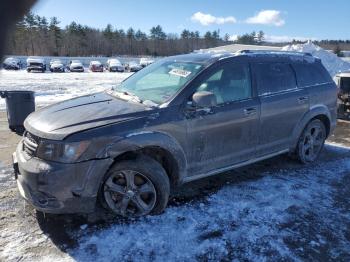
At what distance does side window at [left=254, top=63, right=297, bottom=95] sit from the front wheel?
80 centimetres

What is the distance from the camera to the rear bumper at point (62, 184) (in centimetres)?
325

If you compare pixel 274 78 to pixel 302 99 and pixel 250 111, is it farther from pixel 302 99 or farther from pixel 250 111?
pixel 250 111

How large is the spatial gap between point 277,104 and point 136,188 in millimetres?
2314

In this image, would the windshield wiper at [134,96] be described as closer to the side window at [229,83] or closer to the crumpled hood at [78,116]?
the crumpled hood at [78,116]

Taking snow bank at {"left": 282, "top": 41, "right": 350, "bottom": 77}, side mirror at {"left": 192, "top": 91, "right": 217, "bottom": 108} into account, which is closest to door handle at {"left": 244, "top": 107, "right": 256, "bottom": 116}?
side mirror at {"left": 192, "top": 91, "right": 217, "bottom": 108}

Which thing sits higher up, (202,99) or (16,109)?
(202,99)

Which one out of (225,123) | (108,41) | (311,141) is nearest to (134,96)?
(225,123)

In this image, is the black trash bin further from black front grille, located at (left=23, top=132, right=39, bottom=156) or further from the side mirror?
the side mirror

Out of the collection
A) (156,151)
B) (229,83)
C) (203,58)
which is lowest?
(156,151)

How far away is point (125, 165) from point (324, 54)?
25.0 m

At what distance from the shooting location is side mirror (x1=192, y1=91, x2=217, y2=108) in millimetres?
3918

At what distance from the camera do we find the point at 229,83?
446 cm

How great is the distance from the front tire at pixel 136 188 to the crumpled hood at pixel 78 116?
1.54ft

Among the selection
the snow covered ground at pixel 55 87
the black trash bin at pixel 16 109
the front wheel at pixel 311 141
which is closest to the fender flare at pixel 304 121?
the front wheel at pixel 311 141
